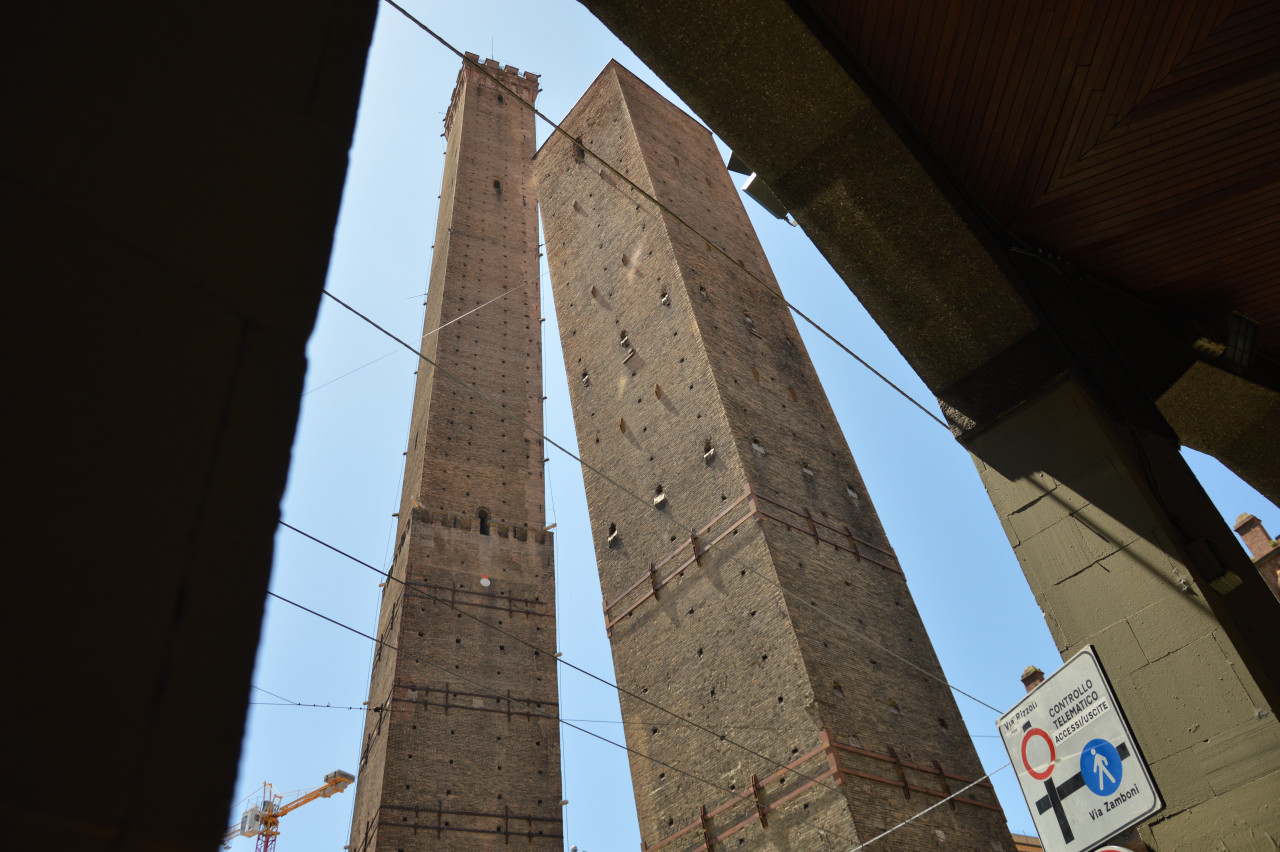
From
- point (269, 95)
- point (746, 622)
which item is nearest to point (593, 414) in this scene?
point (746, 622)

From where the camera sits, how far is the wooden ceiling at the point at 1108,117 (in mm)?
3449

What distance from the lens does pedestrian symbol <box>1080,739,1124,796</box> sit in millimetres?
2771

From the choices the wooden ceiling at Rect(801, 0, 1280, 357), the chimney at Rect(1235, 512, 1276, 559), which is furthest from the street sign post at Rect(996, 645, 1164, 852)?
the chimney at Rect(1235, 512, 1276, 559)

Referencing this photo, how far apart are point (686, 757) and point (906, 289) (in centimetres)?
706

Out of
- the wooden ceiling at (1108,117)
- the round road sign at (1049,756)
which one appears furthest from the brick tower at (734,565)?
the wooden ceiling at (1108,117)

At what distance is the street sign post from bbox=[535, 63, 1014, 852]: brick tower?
220 inches

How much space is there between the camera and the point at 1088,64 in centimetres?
355

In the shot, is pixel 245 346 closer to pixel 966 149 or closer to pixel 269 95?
pixel 269 95

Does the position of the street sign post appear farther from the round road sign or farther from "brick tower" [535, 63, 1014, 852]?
"brick tower" [535, 63, 1014, 852]

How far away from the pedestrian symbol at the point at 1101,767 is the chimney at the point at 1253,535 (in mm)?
18121

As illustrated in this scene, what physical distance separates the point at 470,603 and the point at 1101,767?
1476 centimetres

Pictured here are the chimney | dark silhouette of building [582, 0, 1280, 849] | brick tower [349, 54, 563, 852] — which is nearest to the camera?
dark silhouette of building [582, 0, 1280, 849]

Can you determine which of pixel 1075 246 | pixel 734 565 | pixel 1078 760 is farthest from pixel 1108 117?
pixel 734 565

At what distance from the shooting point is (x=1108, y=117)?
373 centimetres
